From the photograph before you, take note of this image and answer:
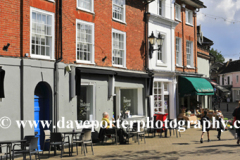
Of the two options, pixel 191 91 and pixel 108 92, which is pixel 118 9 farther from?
pixel 191 91

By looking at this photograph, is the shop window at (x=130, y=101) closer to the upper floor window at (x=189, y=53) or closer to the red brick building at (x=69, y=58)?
the red brick building at (x=69, y=58)

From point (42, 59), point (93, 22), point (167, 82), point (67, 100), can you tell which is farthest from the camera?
point (167, 82)

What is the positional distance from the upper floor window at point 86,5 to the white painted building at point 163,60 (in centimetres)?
548

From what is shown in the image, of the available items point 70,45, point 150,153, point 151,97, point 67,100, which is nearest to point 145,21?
point 151,97

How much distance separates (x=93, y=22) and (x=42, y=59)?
12.2 ft

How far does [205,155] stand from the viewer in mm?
11297

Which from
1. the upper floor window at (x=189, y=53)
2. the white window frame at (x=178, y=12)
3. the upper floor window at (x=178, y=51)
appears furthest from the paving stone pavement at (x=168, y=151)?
the white window frame at (x=178, y=12)

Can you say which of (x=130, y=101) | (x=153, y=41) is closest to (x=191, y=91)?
(x=153, y=41)

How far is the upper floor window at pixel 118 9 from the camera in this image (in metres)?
16.8

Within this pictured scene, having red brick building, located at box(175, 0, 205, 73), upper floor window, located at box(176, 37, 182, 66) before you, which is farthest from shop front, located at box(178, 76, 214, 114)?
upper floor window, located at box(176, 37, 182, 66)

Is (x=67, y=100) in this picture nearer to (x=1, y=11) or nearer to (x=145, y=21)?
(x=1, y=11)

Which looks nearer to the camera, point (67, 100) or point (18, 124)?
point (18, 124)

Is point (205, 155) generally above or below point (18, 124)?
below

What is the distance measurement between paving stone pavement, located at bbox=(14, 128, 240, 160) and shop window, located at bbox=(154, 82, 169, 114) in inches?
218
